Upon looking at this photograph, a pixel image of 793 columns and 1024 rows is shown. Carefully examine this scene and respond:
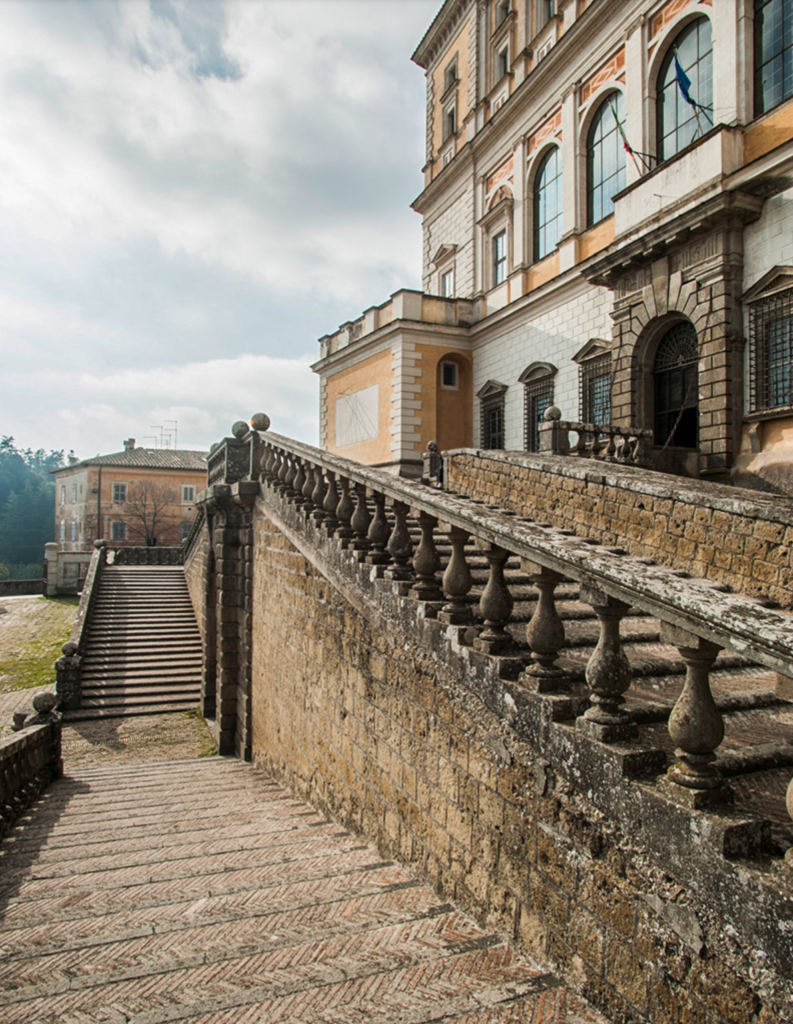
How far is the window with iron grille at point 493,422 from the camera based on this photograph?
1823 cm

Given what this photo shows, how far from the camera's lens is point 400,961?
2627 millimetres

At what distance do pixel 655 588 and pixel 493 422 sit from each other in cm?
1686

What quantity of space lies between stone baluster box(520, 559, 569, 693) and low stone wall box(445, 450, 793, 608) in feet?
4.62

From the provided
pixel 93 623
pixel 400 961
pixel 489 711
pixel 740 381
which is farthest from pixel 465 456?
pixel 93 623

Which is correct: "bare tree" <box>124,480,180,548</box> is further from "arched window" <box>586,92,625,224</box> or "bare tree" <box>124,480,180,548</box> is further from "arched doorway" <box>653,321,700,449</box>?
"arched doorway" <box>653,321,700,449</box>

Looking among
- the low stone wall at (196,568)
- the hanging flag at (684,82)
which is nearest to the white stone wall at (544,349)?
the hanging flag at (684,82)

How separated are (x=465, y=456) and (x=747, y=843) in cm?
951

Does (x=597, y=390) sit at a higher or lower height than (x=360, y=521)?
higher

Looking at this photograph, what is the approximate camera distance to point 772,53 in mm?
10320

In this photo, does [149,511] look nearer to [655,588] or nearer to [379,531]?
[379,531]

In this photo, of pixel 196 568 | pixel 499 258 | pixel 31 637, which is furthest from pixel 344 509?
pixel 31 637

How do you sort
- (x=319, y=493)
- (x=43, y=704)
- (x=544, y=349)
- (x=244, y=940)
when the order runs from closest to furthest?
1. (x=244, y=940)
2. (x=319, y=493)
3. (x=43, y=704)
4. (x=544, y=349)

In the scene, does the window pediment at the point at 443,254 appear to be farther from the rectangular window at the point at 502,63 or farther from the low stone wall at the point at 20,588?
the low stone wall at the point at 20,588

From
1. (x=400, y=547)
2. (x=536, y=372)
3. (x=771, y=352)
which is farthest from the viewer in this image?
(x=536, y=372)
